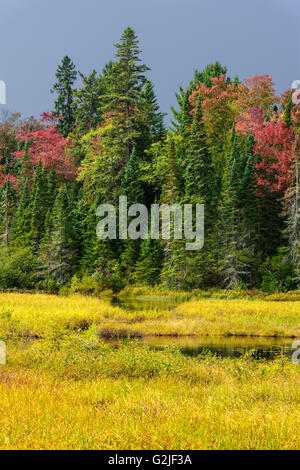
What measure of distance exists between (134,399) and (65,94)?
6693cm

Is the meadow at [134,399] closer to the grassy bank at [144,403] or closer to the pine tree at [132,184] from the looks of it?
the grassy bank at [144,403]

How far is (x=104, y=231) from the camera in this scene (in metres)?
43.0

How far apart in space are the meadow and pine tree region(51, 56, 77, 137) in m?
52.6

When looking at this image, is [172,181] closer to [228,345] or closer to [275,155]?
[275,155]

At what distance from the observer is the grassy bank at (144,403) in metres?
5.60

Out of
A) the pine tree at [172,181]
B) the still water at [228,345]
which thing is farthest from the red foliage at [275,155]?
the still water at [228,345]

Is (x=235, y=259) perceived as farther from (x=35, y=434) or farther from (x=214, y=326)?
(x=35, y=434)

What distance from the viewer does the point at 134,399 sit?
7.68 m

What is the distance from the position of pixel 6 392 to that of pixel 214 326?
48.1ft

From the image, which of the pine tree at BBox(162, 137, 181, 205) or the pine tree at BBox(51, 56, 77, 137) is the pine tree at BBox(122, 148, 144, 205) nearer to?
the pine tree at BBox(162, 137, 181, 205)

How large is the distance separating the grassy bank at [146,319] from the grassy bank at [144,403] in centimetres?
608

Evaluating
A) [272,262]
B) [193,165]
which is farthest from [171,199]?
[272,262]

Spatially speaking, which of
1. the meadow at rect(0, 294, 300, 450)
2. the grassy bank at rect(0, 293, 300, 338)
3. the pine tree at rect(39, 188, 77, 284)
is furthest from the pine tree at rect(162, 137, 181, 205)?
the meadow at rect(0, 294, 300, 450)

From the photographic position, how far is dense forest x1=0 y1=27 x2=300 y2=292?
120 ft
